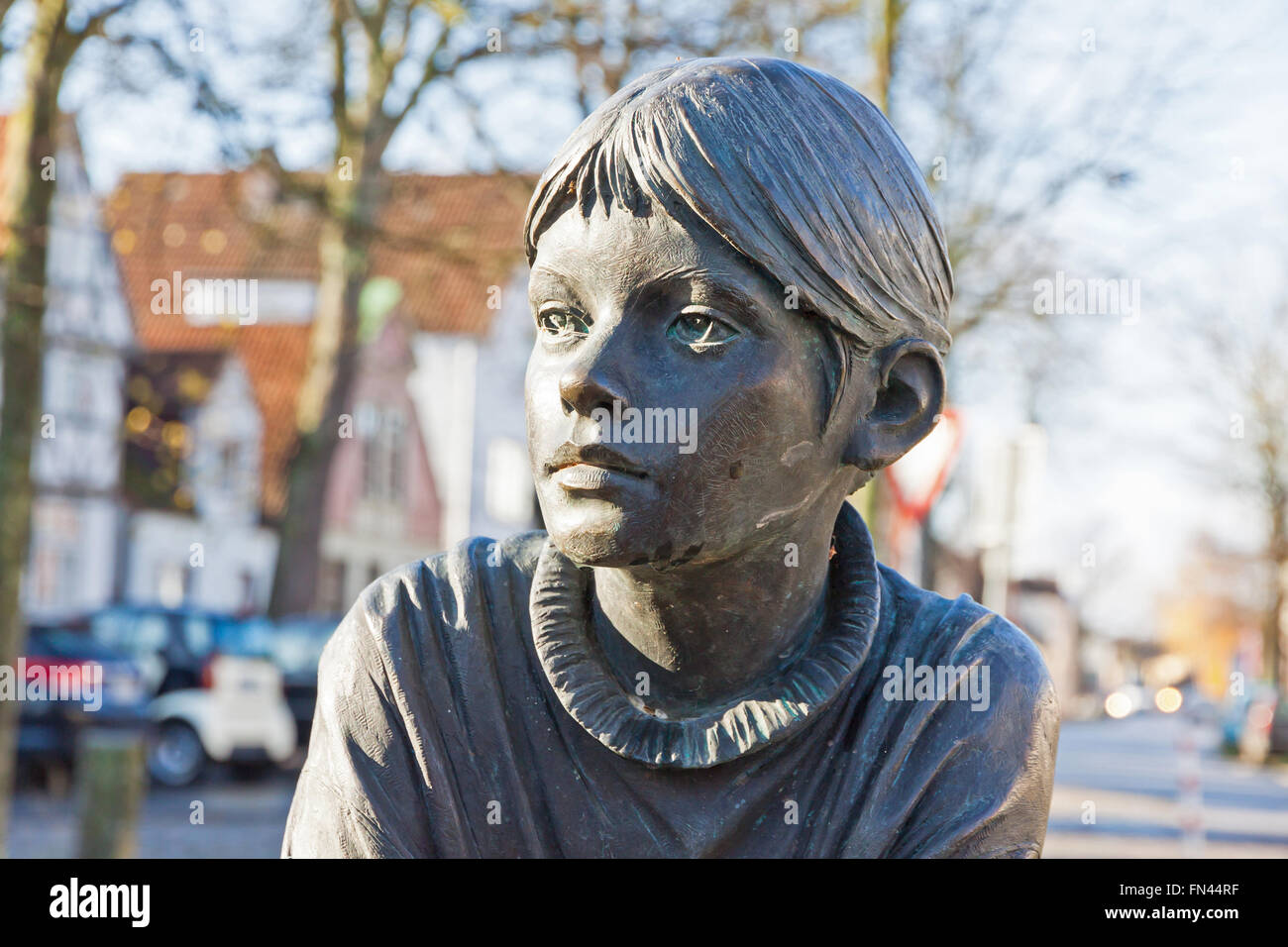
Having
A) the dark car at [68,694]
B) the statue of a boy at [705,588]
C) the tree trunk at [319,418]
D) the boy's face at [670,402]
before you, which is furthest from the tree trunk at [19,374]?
the dark car at [68,694]

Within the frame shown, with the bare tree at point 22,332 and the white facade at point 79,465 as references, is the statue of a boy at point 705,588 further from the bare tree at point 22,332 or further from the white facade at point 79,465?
the white facade at point 79,465

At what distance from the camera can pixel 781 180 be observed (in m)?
2.07

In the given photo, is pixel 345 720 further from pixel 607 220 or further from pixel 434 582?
pixel 607 220

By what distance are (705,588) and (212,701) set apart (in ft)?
54.6

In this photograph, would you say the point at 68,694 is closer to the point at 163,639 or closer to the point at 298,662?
the point at 163,639

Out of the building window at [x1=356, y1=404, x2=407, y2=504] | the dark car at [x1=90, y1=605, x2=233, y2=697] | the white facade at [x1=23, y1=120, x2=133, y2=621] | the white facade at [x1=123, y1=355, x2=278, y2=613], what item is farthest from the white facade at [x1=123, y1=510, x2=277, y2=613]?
the dark car at [x1=90, y1=605, x2=233, y2=697]

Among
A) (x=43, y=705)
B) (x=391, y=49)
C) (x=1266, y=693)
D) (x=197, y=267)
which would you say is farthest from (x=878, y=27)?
(x=1266, y=693)

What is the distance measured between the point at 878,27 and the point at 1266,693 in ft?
99.3

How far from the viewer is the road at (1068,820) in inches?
521

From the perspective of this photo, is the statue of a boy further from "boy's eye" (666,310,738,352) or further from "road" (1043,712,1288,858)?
"road" (1043,712,1288,858)

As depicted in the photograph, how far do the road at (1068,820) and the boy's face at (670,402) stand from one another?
7.49 m

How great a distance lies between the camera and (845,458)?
7.26ft

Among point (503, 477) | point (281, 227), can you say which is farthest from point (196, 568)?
point (281, 227)

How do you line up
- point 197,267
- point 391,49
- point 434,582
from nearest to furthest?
point 434,582 < point 391,49 < point 197,267
